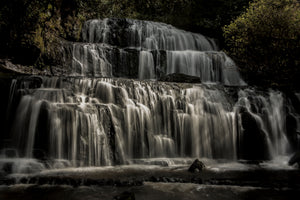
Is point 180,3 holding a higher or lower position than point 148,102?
higher

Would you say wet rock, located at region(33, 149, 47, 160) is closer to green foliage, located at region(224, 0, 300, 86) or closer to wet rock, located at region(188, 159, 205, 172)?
wet rock, located at region(188, 159, 205, 172)

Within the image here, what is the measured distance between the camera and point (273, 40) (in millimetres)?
11602

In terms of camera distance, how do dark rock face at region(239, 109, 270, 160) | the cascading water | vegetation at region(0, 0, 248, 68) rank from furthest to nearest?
vegetation at region(0, 0, 248, 68)
dark rock face at region(239, 109, 270, 160)
the cascading water

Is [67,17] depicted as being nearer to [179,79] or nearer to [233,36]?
[179,79]

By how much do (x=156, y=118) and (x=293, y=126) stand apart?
19.6 ft

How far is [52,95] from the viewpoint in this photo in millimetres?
7852

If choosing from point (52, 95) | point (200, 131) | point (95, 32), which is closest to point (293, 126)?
point (200, 131)

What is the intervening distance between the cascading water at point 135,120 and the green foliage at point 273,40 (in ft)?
6.49

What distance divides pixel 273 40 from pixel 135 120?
8150mm

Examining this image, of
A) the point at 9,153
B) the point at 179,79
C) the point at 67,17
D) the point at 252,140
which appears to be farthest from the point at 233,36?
the point at 9,153

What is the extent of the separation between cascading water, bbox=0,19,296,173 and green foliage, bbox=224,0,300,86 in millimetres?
1977

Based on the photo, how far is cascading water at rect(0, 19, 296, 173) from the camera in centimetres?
730

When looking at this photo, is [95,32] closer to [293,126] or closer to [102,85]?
[102,85]

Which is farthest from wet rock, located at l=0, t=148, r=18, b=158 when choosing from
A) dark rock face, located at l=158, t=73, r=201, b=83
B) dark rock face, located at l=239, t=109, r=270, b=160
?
dark rock face, located at l=239, t=109, r=270, b=160
